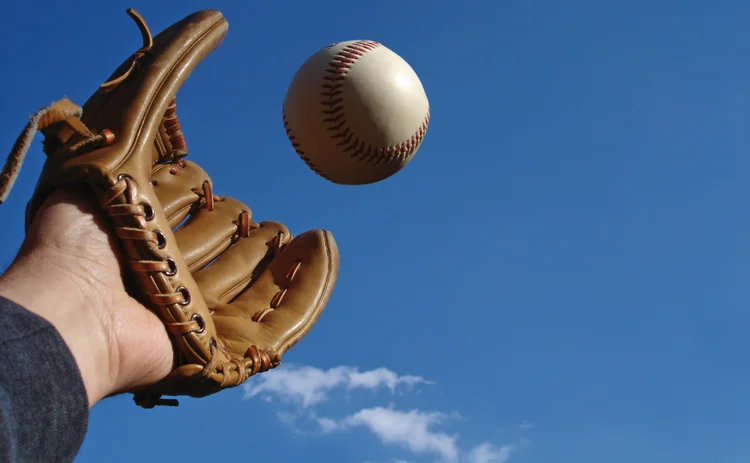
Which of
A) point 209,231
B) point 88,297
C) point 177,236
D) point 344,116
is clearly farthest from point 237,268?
point 88,297

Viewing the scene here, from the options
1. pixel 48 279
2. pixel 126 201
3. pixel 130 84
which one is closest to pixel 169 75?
pixel 130 84

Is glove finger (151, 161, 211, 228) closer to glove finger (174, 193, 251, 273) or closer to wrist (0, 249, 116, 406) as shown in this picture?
glove finger (174, 193, 251, 273)

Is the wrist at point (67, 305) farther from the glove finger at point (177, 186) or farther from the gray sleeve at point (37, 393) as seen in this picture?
the glove finger at point (177, 186)

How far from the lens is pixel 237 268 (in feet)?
13.9

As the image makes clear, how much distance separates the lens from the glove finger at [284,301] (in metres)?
3.52

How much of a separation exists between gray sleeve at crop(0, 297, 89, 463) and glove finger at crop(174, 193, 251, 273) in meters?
2.16

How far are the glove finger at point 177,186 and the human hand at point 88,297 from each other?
165 centimetres

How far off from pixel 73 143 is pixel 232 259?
66.0 inches

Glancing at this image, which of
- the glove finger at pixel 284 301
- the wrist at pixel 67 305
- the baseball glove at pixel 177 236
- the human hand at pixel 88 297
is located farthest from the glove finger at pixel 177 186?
the wrist at pixel 67 305

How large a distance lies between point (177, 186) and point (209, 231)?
0.34 metres

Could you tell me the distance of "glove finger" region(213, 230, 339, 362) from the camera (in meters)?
3.52

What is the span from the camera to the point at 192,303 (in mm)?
2773

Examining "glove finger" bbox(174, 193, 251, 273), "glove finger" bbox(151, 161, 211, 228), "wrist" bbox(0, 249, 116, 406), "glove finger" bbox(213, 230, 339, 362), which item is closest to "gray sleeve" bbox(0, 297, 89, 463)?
"wrist" bbox(0, 249, 116, 406)

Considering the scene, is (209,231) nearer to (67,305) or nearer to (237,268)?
(237,268)
